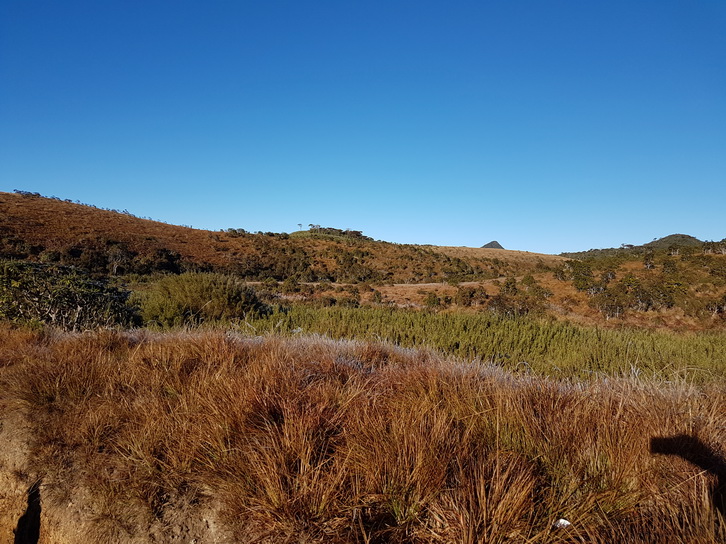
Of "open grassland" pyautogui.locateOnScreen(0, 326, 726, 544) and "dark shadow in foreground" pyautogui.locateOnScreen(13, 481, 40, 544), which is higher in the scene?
"open grassland" pyautogui.locateOnScreen(0, 326, 726, 544)

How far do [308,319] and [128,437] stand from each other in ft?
23.3

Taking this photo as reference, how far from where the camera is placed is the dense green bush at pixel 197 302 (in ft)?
29.6

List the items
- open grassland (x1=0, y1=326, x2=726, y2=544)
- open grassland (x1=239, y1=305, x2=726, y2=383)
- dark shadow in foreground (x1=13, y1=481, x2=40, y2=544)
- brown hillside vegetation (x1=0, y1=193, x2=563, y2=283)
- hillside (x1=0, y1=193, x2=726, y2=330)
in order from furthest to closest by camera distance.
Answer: brown hillside vegetation (x1=0, y1=193, x2=563, y2=283)
hillside (x1=0, y1=193, x2=726, y2=330)
open grassland (x1=239, y1=305, x2=726, y2=383)
dark shadow in foreground (x1=13, y1=481, x2=40, y2=544)
open grassland (x1=0, y1=326, x2=726, y2=544)

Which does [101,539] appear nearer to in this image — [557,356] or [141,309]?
[557,356]

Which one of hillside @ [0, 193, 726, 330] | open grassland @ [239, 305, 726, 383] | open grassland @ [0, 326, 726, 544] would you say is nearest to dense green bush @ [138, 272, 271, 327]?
open grassland @ [239, 305, 726, 383]

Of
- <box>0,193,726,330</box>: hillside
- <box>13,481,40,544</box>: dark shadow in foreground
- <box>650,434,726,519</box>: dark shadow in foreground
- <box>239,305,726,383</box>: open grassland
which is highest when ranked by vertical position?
<box>0,193,726,330</box>: hillside

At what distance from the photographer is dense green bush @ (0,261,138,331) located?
659 centimetres

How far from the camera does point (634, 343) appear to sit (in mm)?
8484

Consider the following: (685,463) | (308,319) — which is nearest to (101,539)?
(685,463)

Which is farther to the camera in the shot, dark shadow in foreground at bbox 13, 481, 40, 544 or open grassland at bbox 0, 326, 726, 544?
dark shadow in foreground at bbox 13, 481, 40, 544

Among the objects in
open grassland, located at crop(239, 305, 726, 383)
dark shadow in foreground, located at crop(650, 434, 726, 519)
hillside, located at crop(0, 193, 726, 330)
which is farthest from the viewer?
hillside, located at crop(0, 193, 726, 330)

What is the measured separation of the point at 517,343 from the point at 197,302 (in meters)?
7.02

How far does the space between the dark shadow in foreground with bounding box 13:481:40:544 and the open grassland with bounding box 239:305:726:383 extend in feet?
14.0

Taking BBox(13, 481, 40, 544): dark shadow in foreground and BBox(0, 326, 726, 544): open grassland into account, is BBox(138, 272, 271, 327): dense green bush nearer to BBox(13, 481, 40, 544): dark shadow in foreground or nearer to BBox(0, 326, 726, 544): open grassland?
BBox(0, 326, 726, 544): open grassland
